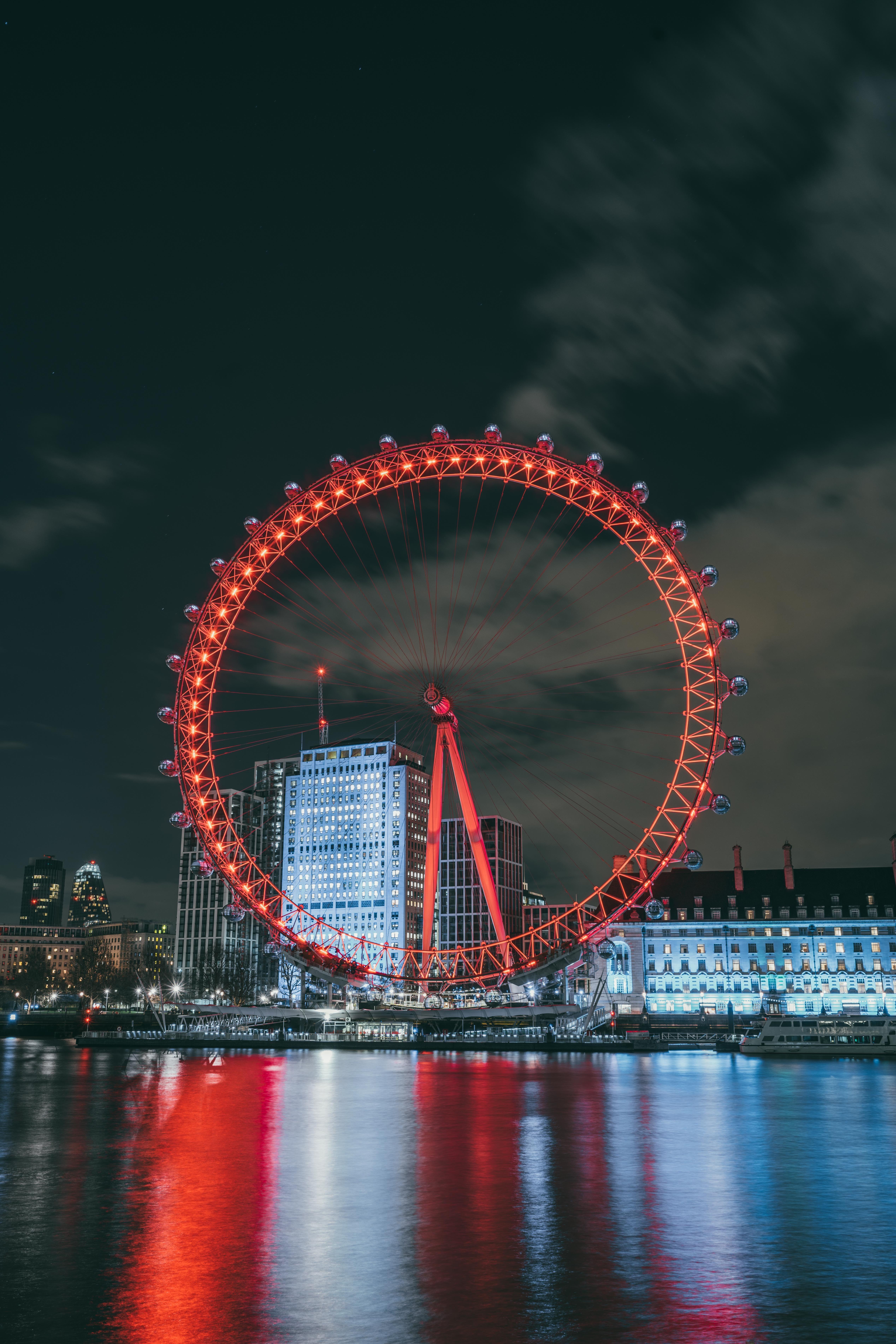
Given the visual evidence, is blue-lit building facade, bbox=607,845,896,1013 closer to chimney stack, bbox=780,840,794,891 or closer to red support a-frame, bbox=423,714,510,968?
chimney stack, bbox=780,840,794,891

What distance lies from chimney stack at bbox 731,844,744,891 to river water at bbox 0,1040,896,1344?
89602mm

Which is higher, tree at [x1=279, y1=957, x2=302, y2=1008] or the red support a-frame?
the red support a-frame

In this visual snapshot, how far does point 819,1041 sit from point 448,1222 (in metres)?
81.5

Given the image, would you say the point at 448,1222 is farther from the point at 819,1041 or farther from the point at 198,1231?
the point at 819,1041

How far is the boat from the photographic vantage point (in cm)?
9044

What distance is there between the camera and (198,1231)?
827 inches

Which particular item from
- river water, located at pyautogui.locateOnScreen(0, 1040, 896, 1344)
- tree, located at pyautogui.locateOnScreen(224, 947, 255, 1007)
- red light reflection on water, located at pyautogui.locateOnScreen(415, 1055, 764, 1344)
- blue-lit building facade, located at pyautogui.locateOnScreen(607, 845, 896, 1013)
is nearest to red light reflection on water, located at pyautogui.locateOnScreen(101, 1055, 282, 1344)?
river water, located at pyautogui.locateOnScreen(0, 1040, 896, 1344)

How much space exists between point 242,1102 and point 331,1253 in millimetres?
30293

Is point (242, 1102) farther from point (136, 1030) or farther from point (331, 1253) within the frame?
point (136, 1030)

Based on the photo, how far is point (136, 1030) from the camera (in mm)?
128500

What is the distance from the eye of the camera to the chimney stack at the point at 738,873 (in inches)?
5295

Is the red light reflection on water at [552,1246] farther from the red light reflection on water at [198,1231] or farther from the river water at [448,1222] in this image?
the red light reflection on water at [198,1231]

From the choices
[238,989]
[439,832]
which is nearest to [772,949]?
[439,832]

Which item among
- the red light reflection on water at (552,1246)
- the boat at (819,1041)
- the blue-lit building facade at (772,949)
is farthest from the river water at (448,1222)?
the blue-lit building facade at (772,949)
